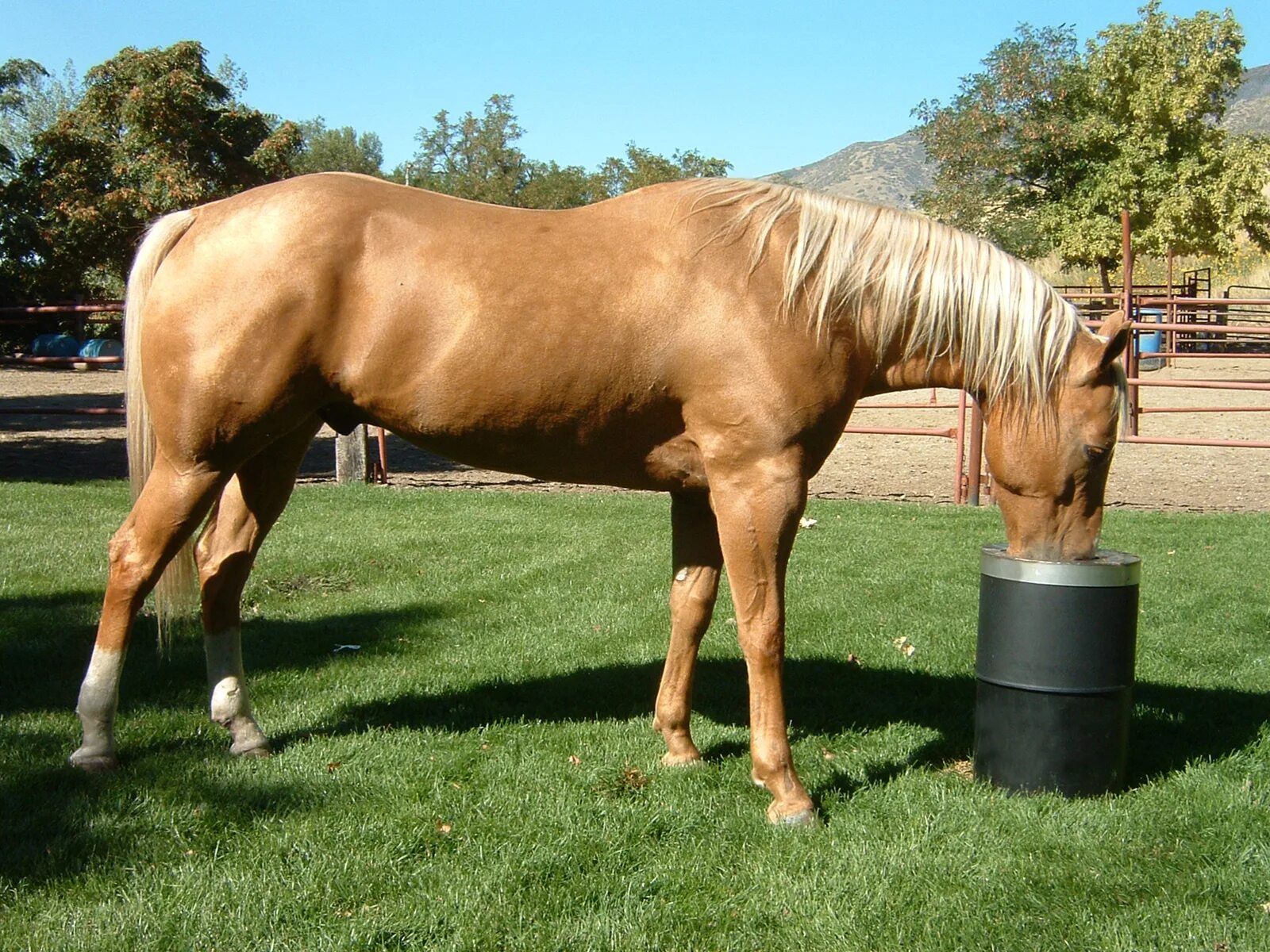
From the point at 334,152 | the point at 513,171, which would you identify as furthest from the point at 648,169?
the point at 334,152

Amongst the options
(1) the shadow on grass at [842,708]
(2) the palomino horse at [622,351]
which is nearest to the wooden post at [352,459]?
(1) the shadow on grass at [842,708]

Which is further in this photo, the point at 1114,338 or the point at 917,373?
the point at 917,373

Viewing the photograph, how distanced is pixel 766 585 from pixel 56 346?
28.4m

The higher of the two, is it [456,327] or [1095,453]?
[456,327]

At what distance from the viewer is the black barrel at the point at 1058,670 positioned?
3334mm

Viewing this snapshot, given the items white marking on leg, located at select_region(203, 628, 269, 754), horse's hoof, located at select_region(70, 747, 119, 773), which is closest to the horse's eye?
white marking on leg, located at select_region(203, 628, 269, 754)

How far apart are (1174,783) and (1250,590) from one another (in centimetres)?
319

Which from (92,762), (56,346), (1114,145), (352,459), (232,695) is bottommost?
(92,762)

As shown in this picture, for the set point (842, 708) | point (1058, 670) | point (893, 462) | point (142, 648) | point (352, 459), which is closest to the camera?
point (1058, 670)

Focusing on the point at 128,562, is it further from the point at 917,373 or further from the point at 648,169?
the point at 648,169

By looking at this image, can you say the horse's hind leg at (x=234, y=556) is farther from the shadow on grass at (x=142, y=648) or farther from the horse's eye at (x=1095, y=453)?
the horse's eye at (x=1095, y=453)

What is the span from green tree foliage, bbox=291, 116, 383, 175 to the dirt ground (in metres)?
39.8

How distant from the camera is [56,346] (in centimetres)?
2698

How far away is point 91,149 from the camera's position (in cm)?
2531
